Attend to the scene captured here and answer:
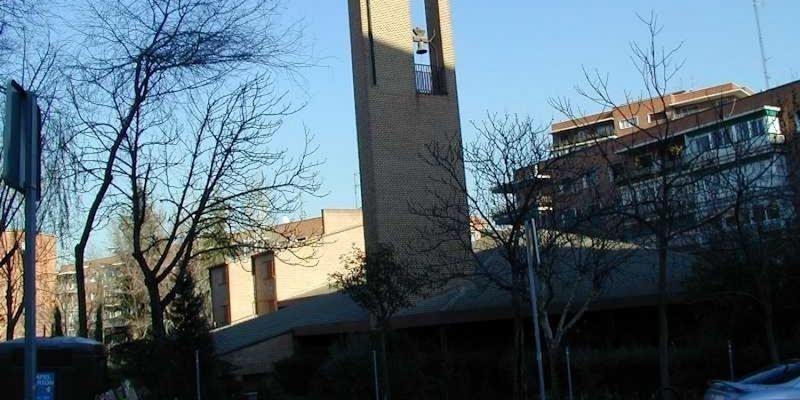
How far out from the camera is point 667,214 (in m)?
15.6

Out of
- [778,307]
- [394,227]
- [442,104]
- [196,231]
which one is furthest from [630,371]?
[442,104]

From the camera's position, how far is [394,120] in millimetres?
36750

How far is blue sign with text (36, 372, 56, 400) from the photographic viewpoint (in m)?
11.9

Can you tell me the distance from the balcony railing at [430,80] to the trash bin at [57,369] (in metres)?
26.9

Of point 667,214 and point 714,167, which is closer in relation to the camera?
point 667,214

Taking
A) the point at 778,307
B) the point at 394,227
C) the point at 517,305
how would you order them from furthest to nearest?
the point at 394,227
the point at 778,307
the point at 517,305

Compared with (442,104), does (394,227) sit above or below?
below

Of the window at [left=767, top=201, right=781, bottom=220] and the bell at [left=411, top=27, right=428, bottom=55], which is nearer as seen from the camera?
the window at [left=767, top=201, right=781, bottom=220]

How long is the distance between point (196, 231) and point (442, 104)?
17073 mm

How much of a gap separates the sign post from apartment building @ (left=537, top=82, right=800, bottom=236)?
12020 mm

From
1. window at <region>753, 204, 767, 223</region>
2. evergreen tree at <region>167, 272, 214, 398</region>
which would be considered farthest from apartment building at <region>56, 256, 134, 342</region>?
window at <region>753, 204, 767, 223</region>

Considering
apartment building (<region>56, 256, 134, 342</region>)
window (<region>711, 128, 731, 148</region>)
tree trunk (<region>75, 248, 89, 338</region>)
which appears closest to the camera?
window (<region>711, 128, 731, 148</region>)

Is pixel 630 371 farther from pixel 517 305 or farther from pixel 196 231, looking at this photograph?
pixel 196 231

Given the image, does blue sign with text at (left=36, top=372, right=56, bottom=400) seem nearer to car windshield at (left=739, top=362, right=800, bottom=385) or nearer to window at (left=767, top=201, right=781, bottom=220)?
car windshield at (left=739, top=362, right=800, bottom=385)
